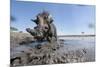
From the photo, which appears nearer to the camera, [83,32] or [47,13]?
[47,13]

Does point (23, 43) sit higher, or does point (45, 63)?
point (23, 43)

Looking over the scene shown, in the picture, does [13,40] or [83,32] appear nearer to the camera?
[13,40]

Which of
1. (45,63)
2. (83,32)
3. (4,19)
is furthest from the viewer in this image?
(83,32)


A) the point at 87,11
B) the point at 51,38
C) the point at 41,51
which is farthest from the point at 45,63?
the point at 87,11

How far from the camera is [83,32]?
8.74 ft

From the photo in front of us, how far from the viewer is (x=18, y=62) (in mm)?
2363

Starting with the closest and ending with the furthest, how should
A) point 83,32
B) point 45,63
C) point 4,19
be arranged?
point 4,19, point 45,63, point 83,32

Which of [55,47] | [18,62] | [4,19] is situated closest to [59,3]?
[55,47]

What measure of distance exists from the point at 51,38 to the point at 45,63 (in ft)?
1.08

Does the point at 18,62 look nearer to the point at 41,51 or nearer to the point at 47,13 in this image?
the point at 41,51

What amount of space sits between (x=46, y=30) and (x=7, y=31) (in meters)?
0.50

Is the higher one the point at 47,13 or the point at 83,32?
the point at 47,13

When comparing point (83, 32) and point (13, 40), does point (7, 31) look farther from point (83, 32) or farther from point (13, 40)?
point (83, 32)

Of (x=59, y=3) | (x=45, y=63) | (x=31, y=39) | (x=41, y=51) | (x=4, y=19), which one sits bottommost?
(x=45, y=63)
